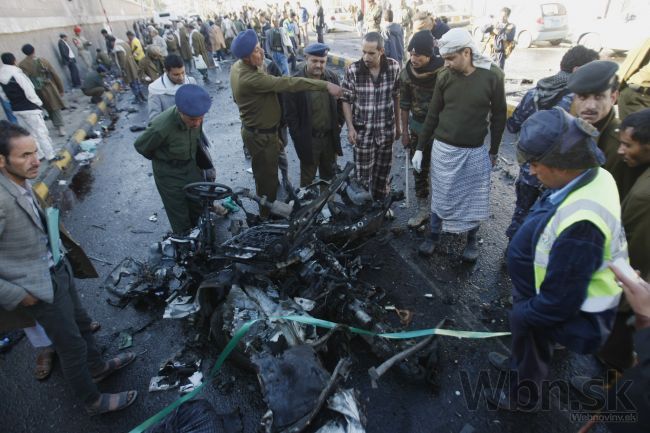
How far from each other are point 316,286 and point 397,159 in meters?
4.35

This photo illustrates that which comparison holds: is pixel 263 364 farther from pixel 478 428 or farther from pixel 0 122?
pixel 0 122

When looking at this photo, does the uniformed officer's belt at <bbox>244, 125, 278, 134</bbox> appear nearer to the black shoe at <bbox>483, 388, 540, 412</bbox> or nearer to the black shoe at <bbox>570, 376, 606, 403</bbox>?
the black shoe at <bbox>483, 388, 540, 412</bbox>

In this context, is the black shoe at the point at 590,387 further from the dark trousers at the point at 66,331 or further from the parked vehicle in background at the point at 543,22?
the parked vehicle in background at the point at 543,22

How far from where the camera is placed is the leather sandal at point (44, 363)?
10.0 ft

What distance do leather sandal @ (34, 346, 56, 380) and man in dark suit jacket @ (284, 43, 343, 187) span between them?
11.1ft

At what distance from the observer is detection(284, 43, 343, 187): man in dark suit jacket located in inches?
176

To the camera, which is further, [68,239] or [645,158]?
[68,239]

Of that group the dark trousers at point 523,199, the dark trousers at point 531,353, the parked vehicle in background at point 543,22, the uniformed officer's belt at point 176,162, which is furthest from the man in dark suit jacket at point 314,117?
the parked vehicle in background at point 543,22

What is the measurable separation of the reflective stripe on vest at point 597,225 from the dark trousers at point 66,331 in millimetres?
2929

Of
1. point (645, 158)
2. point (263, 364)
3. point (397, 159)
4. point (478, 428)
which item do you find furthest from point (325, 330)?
point (397, 159)

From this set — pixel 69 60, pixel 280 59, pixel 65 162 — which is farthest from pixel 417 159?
pixel 69 60

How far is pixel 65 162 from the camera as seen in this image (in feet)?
24.9

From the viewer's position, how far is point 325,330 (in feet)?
9.14

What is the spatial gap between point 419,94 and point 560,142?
9.63 ft
